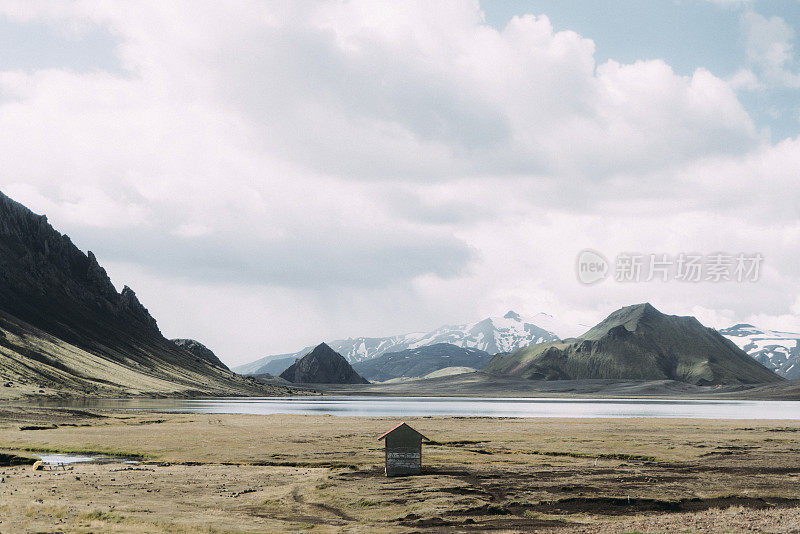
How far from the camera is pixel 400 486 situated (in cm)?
4722

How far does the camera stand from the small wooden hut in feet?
170

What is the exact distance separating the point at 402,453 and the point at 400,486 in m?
5.04

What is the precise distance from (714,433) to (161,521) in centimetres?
9123

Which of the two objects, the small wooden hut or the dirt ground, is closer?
the dirt ground

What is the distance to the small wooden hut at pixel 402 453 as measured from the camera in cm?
5181

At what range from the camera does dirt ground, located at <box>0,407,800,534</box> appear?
1394 inches

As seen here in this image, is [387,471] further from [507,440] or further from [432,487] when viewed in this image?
[507,440]

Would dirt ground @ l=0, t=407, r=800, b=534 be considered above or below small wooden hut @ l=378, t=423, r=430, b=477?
below

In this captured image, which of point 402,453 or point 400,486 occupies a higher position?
point 402,453

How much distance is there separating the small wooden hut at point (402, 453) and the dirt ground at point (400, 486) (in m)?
1.32

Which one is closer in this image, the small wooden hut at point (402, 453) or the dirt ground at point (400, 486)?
the dirt ground at point (400, 486)

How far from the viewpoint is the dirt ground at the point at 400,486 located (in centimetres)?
3541

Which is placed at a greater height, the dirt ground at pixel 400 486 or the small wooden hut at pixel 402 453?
the small wooden hut at pixel 402 453

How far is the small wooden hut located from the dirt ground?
4.32 ft
